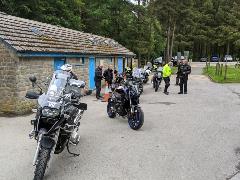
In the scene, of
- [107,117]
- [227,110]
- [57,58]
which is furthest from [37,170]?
[57,58]

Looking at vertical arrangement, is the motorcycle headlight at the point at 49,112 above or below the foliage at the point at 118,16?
below

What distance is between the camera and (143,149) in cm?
827

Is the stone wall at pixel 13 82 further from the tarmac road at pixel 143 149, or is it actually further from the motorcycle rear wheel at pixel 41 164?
the motorcycle rear wheel at pixel 41 164

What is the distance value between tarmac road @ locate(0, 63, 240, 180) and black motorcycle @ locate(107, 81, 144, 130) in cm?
28

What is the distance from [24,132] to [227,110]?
773 cm

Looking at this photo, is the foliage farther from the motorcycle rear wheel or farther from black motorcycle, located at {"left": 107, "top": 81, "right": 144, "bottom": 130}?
the motorcycle rear wheel

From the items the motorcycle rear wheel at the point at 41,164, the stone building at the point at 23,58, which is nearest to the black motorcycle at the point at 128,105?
the stone building at the point at 23,58

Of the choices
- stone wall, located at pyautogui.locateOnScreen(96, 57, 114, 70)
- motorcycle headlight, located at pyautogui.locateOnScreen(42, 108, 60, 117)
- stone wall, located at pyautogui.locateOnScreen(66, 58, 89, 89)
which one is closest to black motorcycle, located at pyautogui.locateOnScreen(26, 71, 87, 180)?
motorcycle headlight, located at pyautogui.locateOnScreen(42, 108, 60, 117)

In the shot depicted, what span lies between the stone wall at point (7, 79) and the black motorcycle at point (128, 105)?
3565 mm

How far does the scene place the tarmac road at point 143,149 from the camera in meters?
6.64

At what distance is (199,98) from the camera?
59.0 ft

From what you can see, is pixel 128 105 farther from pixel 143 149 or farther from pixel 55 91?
pixel 55 91

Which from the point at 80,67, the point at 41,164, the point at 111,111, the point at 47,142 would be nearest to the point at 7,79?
the point at 111,111

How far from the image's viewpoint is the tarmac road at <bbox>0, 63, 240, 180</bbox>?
6637 mm
